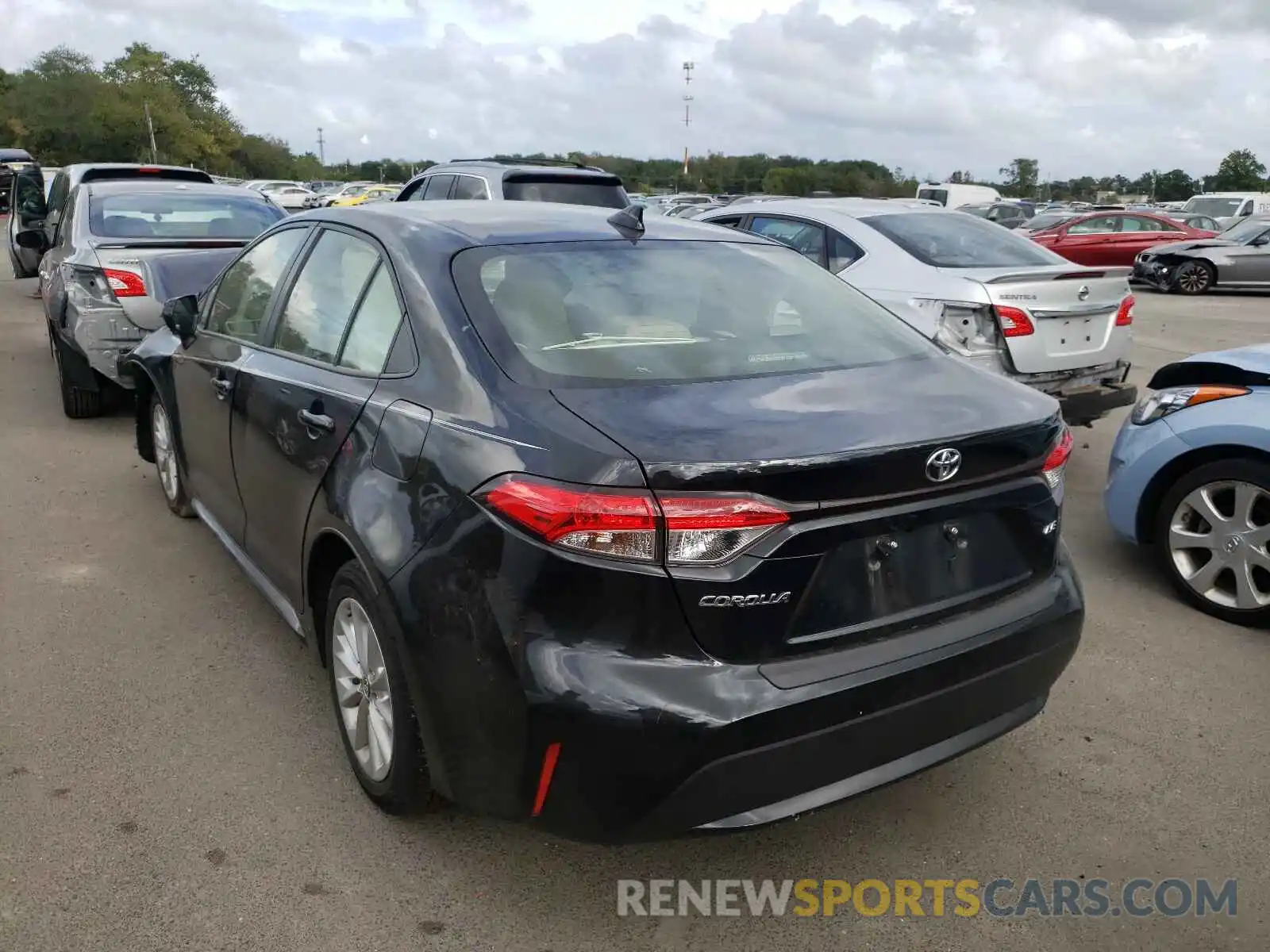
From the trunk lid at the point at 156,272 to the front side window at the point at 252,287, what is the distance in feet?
8.47

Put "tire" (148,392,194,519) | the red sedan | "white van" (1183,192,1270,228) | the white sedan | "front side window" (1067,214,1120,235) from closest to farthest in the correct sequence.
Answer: "tire" (148,392,194,519), the red sedan, "front side window" (1067,214,1120,235), "white van" (1183,192,1270,228), the white sedan

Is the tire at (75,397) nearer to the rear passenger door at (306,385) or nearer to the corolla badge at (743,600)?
the rear passenger door at (306,385)

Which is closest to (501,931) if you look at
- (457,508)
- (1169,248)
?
(457,508)

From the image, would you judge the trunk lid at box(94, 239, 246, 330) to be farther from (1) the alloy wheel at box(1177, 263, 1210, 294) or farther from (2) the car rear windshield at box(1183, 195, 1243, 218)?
(2) the car rear windshield at box(1183, 195, 1243, 218)

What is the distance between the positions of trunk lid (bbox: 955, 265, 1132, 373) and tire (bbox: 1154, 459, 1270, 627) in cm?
161

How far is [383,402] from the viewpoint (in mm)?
2727

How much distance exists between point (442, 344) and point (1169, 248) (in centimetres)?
1930

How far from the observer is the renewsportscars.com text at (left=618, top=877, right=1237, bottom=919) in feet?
8.46

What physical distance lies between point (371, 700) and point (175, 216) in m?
6.29

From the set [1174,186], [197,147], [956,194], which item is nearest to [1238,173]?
[1174,186]

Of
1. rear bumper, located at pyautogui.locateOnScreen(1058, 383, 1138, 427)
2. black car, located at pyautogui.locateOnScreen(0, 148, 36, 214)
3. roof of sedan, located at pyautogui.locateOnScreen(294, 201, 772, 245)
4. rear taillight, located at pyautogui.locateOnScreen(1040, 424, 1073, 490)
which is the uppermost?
black car, located at pyautogui.locateOnScreen(0, 148, 36, 214)

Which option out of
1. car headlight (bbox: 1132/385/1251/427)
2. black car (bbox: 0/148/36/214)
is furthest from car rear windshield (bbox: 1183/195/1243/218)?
black car (bbox: 0/148/36/214)

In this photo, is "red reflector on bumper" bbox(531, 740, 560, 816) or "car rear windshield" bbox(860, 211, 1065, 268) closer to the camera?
"red reflector on bumper" bbox(531, 740, 560, 816)

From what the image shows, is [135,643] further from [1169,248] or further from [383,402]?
[1169,248]
